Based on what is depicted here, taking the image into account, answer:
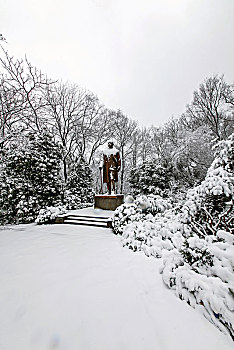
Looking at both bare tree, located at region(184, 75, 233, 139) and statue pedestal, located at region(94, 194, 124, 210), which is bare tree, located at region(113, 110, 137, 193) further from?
statue pedestal, located at region(94, 194, 124, 210)

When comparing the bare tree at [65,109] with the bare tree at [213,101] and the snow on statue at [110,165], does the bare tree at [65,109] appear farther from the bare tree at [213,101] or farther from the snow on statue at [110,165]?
the bare tree at [213,101]

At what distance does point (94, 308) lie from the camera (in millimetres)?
1843

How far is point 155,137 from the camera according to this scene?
18.4 meters

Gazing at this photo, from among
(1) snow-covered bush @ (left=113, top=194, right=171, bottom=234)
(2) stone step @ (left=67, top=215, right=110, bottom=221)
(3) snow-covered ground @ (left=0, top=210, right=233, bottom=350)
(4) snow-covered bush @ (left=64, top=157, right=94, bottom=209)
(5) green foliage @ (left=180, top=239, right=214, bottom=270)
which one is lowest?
(3) snow-covered ground @ (left=0, top=210, right=233, bottom=350)

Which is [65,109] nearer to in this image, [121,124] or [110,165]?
[121,124]

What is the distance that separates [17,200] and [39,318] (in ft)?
25.4

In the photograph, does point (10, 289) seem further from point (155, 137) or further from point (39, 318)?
point (155, 137)

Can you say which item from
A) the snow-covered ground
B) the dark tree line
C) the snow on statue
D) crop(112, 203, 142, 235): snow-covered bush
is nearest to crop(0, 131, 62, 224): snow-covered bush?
the dark tree line

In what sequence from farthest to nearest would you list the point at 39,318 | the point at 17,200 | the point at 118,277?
the point at 17,200 → the point at 118,277 → the point at 39,318

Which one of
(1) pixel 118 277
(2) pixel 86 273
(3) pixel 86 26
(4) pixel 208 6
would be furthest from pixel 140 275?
(3) pixel 86 26

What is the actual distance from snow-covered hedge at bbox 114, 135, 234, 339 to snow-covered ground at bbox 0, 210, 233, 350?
0.60 feet

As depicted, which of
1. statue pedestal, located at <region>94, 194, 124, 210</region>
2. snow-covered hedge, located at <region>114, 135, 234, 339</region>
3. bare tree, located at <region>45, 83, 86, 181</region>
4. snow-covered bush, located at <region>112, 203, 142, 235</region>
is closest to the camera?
snow-covered hedge, located at <region>114, 135, 234, 339</region>

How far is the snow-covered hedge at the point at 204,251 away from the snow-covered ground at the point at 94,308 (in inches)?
7.2

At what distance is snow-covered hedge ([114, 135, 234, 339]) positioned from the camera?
1561 millimetres
